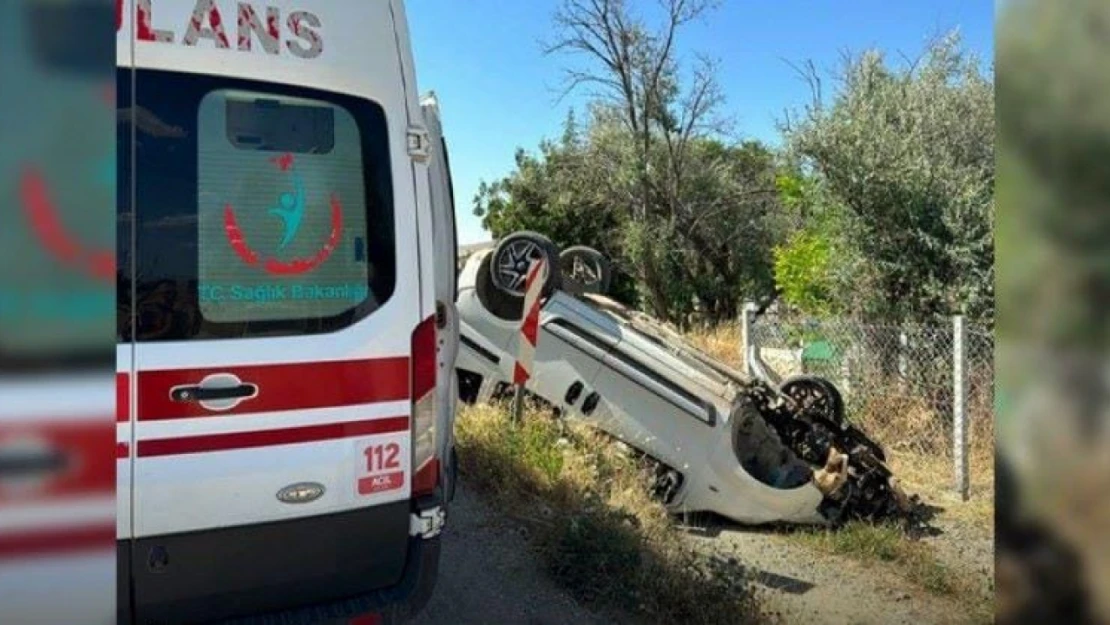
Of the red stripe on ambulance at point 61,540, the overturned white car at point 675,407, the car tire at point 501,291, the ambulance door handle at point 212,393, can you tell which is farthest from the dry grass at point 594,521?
the red stripe on ambulance at point 61,540

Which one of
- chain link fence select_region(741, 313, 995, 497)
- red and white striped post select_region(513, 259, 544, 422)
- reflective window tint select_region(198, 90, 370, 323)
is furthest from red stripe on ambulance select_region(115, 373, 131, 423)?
chain link fence select_region(741, 313, 995, 497)

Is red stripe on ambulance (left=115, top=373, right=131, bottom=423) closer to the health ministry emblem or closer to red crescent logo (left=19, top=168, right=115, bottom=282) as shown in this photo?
the health ministry emblem

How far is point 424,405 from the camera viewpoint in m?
2.90

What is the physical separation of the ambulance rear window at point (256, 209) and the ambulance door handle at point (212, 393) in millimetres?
156

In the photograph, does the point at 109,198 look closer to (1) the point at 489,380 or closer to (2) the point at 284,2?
(2) the point at 284,2

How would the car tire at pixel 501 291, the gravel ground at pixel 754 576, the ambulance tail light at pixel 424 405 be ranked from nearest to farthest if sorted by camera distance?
the ambulance tail light at pixel 424 405 → the gravel ground at pixel 754 576 → the car tire at pixel 501 291

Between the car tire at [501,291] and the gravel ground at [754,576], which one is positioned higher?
the car tire at [501,291]

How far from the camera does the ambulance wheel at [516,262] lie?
263 inches

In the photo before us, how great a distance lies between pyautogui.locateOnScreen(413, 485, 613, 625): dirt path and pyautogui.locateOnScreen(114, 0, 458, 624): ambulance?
140 centimetres

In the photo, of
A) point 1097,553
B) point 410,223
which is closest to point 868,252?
point 410,223

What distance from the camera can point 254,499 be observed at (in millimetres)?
2570

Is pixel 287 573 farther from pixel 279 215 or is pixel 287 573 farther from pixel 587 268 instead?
pixel 587 268

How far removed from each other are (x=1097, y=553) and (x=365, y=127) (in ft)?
7.84

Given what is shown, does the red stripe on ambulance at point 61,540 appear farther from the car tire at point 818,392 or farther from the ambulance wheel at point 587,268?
the car tire at point 818,392
